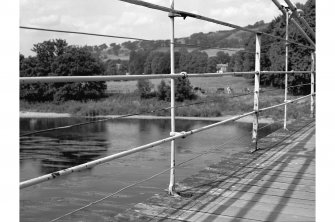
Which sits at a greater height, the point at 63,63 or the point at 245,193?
the point at 63,63

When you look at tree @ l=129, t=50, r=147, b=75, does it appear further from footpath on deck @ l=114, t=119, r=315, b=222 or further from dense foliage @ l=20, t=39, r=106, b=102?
footpath on deck @ l=114, t=119, r=315, b=222

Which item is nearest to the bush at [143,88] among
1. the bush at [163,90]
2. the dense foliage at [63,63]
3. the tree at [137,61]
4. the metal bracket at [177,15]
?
the bush at [163,90]

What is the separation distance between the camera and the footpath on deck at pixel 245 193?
5.86ft

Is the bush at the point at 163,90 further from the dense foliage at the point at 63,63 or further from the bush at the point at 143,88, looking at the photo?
the dense foliage at the point at 63,63

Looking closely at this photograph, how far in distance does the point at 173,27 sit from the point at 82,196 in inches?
93.1

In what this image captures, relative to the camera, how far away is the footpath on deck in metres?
1.79

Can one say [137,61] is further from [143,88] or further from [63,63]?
[143,88]

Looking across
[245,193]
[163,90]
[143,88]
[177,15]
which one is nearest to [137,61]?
[177,15]

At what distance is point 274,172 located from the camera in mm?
2621

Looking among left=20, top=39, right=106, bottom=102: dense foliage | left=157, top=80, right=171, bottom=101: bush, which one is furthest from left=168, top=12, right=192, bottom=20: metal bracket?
left=157, top=80, right=171, bottom=101: bush

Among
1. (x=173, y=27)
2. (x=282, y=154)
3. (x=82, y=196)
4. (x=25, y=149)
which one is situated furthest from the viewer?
(x=25, y=149)

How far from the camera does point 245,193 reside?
2139 millimetres
